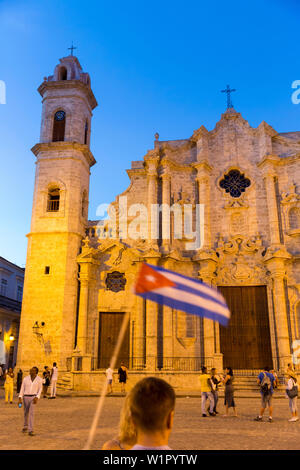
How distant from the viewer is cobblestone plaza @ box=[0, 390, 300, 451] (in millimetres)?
8406

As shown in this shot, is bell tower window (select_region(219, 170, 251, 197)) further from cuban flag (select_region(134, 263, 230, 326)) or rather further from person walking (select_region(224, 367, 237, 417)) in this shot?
cuban flag (select_region(134, 263, 230, 326))

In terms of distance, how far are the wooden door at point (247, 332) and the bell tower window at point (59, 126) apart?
15.3 metres

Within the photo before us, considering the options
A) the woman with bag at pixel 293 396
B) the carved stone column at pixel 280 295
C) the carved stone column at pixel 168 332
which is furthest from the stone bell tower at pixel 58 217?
the woman with bag at pixel 293 396

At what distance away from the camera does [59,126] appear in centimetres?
2886

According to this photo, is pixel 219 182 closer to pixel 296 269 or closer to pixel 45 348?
pixel 296 269

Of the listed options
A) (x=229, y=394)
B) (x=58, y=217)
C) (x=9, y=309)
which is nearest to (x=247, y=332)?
(x=229, y=394)

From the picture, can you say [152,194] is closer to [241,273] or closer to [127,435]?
[241,273]

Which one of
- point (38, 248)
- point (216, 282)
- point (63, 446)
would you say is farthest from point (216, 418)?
point (38, 248)

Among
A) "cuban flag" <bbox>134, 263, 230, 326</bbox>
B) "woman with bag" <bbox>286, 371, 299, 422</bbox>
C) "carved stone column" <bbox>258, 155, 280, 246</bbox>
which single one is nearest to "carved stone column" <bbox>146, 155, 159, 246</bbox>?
"carved stone column" <bbox>258, 155, 280, 246</bbox>

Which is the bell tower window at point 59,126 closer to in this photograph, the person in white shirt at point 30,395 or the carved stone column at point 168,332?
the carved stone column at point 168,332

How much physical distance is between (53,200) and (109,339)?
967cm

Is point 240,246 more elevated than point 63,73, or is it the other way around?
point 63,73

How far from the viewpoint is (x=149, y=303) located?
23969mm

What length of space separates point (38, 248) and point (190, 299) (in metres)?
22.8
